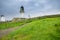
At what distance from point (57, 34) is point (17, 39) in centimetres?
523

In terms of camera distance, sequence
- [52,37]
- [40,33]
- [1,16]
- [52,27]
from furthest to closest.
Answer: [1,16]
[52,27]
[40,33]
[52,37]

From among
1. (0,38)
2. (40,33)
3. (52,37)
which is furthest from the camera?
(0,38)

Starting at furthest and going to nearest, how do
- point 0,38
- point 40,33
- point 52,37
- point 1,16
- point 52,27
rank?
point 1,16, point 0,38, point 52,27, point 40,33, point 52,37

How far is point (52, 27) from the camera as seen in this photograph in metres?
23.7

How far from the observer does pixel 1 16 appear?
66438 mm

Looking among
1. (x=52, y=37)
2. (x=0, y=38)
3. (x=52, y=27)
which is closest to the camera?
Answer: (x=52, y=37)

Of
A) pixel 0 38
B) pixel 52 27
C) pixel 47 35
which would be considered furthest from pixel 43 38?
pixel 0 38

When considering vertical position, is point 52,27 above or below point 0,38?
above

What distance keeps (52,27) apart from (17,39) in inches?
196

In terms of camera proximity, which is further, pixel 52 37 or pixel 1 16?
pixel 1 16

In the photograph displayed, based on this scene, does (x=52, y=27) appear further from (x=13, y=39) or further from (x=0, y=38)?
(x=0, y=38)

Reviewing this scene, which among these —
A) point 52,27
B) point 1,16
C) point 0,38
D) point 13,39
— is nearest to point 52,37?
point 52,27

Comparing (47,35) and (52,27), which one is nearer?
(47,35)

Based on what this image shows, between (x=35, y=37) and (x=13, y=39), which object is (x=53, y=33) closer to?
(x=35, y=37)
